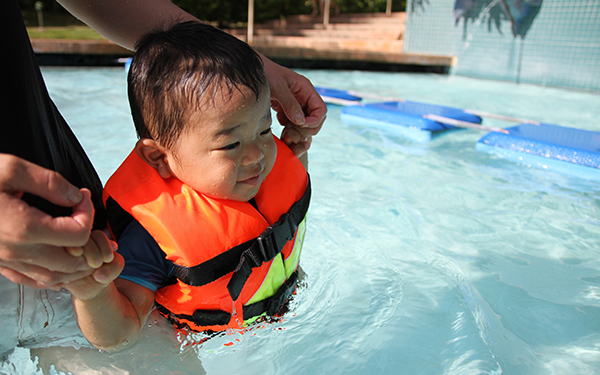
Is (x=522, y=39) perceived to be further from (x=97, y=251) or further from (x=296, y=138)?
(x=97, y=251)

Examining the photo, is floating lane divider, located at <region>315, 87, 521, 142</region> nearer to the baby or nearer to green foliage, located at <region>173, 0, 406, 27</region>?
the baby

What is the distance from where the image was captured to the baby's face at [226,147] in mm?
1300

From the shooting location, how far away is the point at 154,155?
1426mm

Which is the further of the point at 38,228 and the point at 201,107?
the point at 201,107

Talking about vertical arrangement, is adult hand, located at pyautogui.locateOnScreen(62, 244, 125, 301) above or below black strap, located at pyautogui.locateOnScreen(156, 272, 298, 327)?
above

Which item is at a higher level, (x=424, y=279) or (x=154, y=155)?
(x=154, y=155)

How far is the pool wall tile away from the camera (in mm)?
8594

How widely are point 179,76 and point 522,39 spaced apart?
1007 cm

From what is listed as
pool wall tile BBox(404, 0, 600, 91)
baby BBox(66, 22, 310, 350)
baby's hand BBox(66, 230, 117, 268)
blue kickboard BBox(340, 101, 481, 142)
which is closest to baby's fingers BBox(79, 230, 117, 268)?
baby's hand BBox(66, 230, 117, 268)

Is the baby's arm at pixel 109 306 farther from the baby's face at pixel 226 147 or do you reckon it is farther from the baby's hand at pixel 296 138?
the baby's hand at pixel 296 138

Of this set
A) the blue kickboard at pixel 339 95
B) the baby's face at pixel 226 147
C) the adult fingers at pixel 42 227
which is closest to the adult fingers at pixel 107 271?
the adult fingers at pixel 42 227

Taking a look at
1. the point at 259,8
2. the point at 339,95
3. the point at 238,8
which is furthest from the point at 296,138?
the point at 259,8

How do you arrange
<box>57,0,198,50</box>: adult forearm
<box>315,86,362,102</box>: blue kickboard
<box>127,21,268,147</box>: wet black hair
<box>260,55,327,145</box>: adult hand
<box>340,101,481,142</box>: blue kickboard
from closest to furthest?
1. <box>127,21,268,147</box>: wet black hair
2. <box>57,0,198,50</box>: adult forearm
3. <box>260,55,327,145</box>: adult hand
4. <box>340,101,481,142</box>: blue kickboard
5. <box>315,86,362,102</box>: blue kickboard

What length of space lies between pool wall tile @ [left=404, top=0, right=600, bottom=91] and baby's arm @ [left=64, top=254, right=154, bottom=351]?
9.86 m
